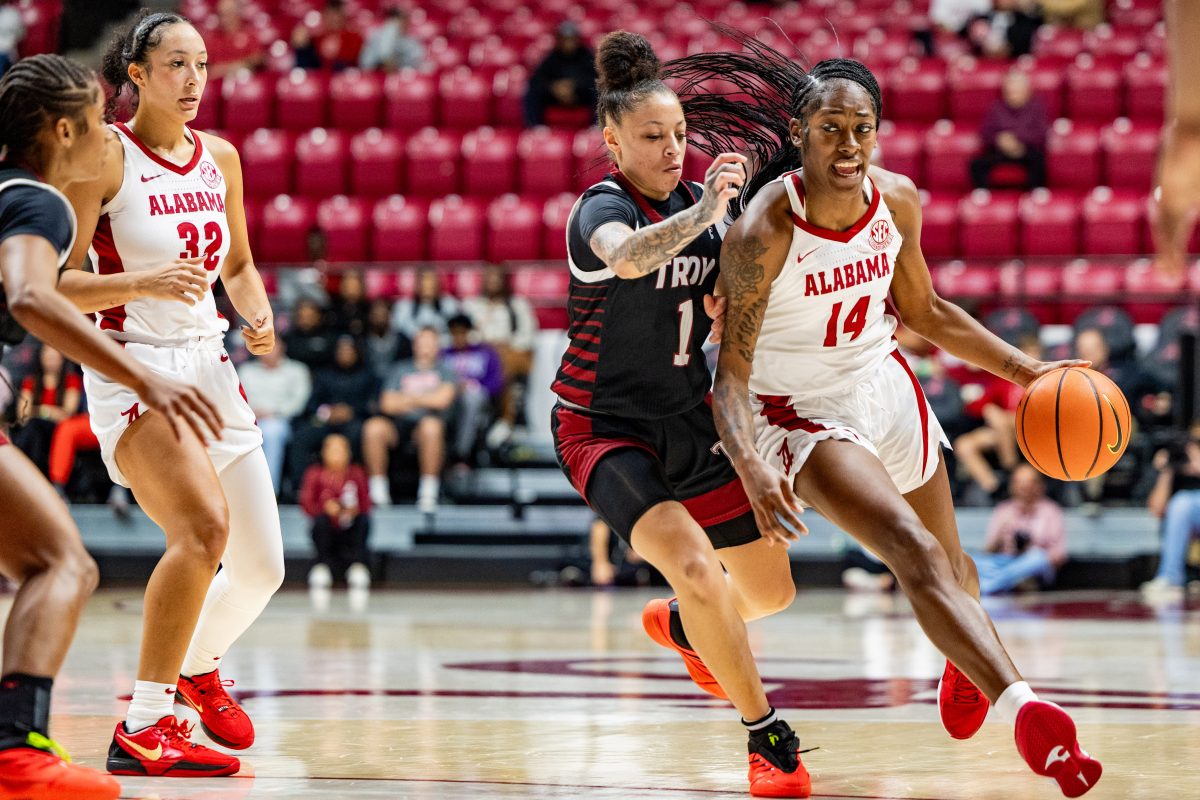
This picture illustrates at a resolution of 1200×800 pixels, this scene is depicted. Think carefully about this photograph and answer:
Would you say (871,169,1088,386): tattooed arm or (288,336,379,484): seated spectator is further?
(288,336,379,484): seated spectator

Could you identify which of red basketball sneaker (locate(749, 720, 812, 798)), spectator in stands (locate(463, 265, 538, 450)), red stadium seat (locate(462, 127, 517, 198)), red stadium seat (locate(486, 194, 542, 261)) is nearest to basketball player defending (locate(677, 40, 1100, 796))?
red basketball sneaker (locate(749, 720, 812, 798))

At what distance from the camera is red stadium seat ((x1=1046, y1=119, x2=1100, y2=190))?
13.9m

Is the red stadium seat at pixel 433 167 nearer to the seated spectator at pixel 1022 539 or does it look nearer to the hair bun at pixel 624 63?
the seated spectator at pixel 1022 539

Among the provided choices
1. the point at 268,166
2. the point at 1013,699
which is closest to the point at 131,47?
the point at 1013,699

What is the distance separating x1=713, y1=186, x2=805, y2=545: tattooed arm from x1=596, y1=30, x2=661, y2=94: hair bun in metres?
0.52

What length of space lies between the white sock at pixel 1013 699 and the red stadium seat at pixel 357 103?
1303cm

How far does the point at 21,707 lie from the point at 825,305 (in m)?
2.34

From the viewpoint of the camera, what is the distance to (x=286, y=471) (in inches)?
494

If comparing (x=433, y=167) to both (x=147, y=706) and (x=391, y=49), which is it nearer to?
(x=391, y=49)

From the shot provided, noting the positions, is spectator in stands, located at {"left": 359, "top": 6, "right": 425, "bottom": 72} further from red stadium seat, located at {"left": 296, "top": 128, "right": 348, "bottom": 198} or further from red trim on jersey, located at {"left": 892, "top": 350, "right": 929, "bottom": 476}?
red trim on jersey, located at {"left": 892, "top": 350, "right": 929, "bottom": 476}

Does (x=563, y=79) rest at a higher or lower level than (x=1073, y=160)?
higher

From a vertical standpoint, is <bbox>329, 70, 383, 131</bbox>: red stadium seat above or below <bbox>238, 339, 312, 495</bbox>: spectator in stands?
above

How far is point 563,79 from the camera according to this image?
15188 mm

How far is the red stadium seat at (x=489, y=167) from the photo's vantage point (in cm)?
1490
